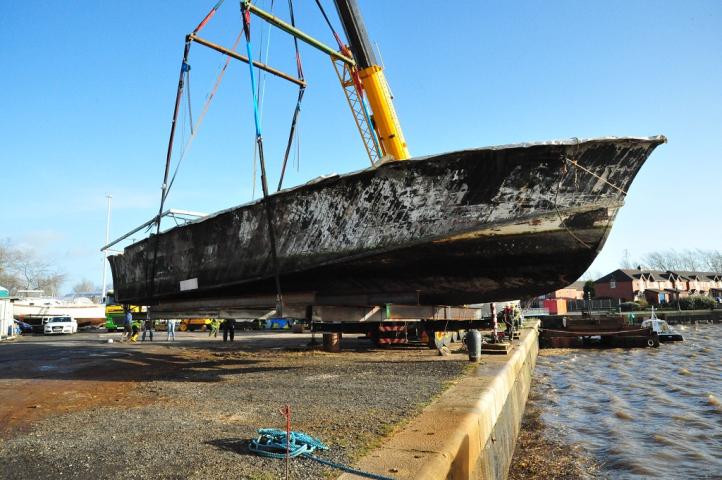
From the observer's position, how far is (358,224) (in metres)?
5.92

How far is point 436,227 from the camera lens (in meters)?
5.64

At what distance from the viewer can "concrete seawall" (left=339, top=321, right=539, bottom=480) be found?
107 inches

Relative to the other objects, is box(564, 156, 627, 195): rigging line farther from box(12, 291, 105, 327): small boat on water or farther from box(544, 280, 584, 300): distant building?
box(544, 280, 584, 300): distant building

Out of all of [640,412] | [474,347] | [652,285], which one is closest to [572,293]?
[652,285]

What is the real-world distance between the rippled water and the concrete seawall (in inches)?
52.3

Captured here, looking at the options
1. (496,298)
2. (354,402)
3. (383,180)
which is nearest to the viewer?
(354,402)

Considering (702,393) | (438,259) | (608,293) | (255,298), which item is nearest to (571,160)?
(438,259)

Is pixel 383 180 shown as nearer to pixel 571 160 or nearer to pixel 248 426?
pixel 571 160

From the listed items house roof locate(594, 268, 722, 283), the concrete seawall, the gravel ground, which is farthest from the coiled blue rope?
house roof locate(594, 268, 722, 283)

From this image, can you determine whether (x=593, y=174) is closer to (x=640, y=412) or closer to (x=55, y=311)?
(x=640, y=412)

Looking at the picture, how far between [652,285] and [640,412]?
2650 inches

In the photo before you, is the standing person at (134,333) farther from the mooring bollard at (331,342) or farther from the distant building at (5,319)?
the mooring bollard at (331,342)

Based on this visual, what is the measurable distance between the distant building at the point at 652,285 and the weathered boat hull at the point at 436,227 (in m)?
59.8

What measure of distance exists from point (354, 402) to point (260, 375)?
2603 mm
